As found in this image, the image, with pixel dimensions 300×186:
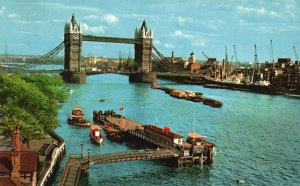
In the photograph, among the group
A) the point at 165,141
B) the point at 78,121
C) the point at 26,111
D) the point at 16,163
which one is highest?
the point at 26,111

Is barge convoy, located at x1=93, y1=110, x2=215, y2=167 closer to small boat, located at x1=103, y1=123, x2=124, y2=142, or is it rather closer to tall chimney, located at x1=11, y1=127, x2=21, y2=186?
small boat, located at x1=103, y1=123, x2=124, y2=142

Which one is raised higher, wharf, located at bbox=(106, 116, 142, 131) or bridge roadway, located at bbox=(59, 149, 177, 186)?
wharf, located at bbox=(106, 116, 142, 131)

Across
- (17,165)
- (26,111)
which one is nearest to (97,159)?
(26,111)

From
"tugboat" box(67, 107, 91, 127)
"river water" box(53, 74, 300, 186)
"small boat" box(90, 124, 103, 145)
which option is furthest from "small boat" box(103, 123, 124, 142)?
"tugboat" box(67, 107, 91, 127)

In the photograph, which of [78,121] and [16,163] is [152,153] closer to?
[16,163]

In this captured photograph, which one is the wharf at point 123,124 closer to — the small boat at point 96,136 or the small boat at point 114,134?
the small boat at point 114,134

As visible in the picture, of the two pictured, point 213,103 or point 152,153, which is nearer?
point 152,153
